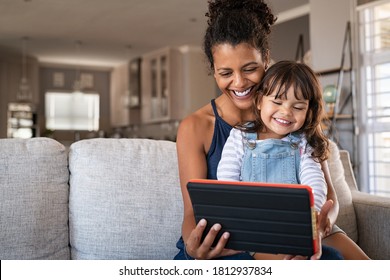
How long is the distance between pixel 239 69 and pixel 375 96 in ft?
12.0

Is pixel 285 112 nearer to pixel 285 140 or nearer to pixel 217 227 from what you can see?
pixel 285 140

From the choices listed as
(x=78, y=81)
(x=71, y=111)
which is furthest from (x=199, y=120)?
(x=71, y=111)

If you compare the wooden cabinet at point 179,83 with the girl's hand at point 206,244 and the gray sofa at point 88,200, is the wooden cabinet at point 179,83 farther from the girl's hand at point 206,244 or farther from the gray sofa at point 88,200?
the girl's hand at point 206,244

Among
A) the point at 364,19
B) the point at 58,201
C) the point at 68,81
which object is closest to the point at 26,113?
the point at 68,81

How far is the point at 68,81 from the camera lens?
9836 mm

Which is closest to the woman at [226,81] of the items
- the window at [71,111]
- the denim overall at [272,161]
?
the denim overall at [272,161]

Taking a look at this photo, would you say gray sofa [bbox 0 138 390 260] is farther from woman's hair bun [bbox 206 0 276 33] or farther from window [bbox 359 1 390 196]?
window [bbox 359 1 390 196]

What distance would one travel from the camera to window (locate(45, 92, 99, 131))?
9.76 m

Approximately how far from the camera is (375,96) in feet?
15.1

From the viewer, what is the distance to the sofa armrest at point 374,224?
73.0 inches
